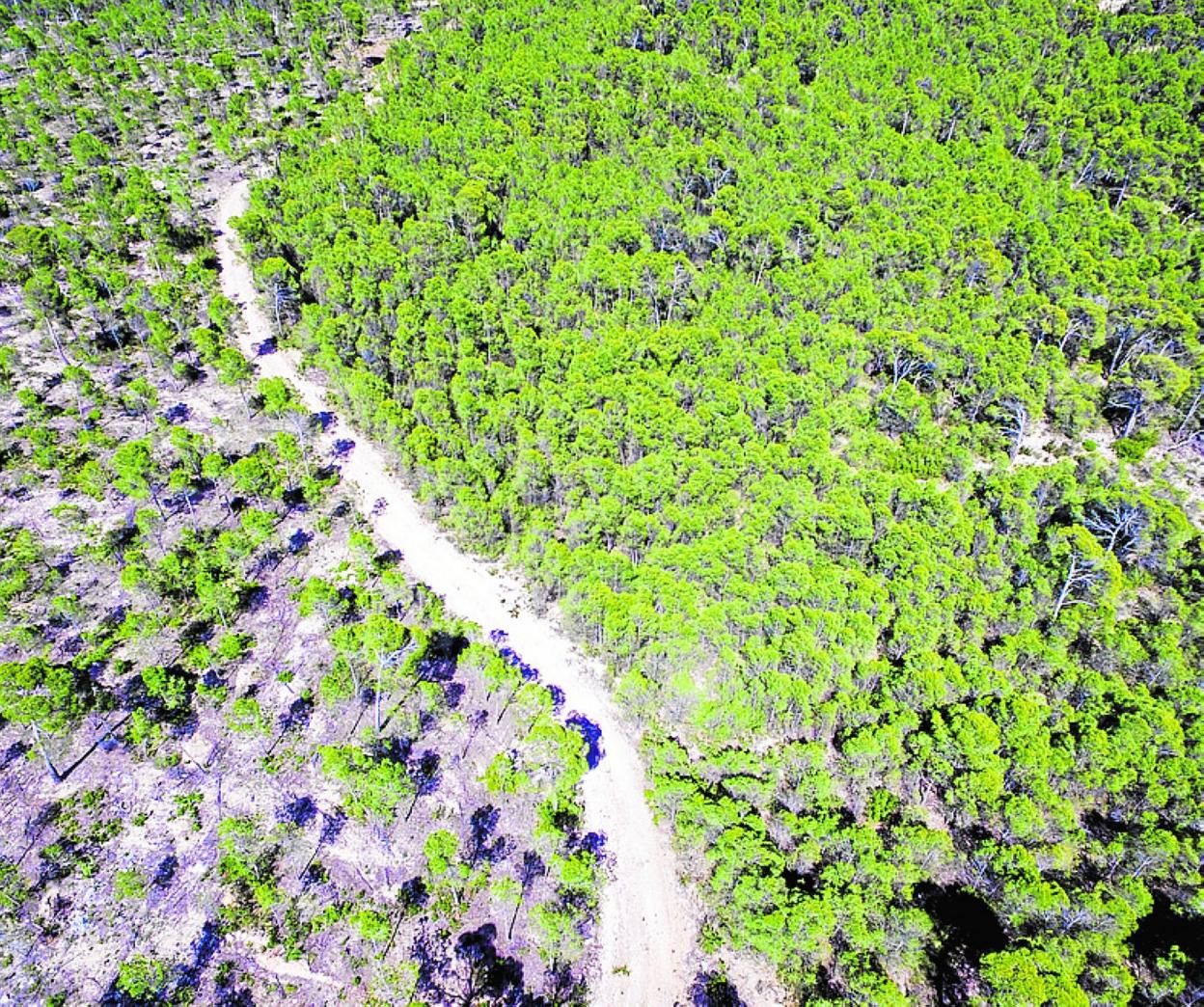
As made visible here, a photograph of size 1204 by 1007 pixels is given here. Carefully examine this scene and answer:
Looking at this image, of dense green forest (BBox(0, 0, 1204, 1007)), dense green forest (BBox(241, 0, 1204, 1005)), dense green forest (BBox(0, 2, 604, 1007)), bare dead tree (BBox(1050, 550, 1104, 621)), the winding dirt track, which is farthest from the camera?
bare dead tree (BBox(1050, 550, 1104, 621))

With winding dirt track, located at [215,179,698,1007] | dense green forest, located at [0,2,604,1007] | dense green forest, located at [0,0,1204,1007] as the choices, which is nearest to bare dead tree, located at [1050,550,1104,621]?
dense green forest, located at [0,0,1204,1007]

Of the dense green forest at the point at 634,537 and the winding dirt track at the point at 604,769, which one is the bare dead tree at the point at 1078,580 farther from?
the winding dirt track at the point at 604,769

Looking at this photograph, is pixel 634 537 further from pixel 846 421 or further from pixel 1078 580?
pixel 1078 580

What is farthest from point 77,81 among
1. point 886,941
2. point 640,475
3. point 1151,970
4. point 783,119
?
point 1151,970

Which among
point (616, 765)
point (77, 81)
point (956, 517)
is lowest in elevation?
point (616, 765)

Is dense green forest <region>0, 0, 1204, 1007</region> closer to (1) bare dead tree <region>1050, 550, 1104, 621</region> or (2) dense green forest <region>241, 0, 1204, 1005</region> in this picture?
(2) dense green forest <region>241, 0, 1204, 1005</region>

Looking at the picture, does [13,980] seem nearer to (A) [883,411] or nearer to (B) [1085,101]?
(A) [883,411]
